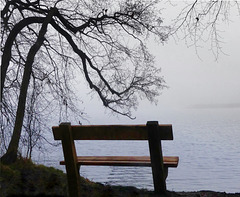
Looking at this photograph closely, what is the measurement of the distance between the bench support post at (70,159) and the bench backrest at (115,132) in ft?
0.10

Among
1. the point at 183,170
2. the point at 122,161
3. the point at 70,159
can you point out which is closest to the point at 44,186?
the point at 70,159

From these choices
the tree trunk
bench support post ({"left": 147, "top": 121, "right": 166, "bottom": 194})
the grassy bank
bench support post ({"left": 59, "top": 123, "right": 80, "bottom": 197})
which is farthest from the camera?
the tree trunk

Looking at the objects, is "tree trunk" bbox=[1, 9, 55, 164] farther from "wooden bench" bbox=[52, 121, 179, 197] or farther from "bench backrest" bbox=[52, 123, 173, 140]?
"bench backrest" bbox=[52, 123, 173, 140]

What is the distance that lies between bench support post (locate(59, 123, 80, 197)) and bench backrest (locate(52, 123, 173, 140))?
1.2 inches

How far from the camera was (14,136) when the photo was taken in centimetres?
629

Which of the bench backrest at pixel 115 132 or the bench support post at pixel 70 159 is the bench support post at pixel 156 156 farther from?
the bench support post at pixel 70 159

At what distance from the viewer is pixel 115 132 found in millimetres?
4316

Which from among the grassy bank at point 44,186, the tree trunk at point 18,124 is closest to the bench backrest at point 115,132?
the grassy bank at point 44,186

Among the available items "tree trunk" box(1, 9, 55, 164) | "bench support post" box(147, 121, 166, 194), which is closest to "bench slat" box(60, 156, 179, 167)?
"bench support post" box(147, 121, 166, 194)

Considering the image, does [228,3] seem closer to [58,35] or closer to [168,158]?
[168,158]

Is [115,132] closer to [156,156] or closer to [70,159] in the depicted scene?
[156,156]

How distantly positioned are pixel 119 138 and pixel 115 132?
93 millimetres

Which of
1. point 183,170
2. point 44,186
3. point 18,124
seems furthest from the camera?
point 183,170

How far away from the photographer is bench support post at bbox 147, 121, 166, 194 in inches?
165
